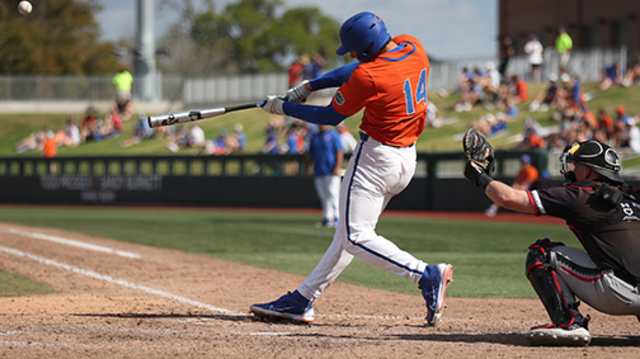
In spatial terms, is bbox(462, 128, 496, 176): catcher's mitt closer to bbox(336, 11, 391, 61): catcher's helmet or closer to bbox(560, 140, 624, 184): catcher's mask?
bbox(560, 140, 624, 184): catcher's mask

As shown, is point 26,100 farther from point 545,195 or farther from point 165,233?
point 545,195

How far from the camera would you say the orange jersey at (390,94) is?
190 inches

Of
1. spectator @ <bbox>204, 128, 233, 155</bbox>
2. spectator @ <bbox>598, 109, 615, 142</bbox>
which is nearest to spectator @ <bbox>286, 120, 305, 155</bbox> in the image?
spectator @ <bbox>204, 128, 233, 155</bbox>

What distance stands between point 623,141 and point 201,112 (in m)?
15.7

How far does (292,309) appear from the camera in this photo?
541 cm

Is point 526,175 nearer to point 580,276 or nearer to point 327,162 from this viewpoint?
point 327,162

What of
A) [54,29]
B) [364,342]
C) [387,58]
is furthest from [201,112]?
[54,29]

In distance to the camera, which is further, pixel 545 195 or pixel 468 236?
pixel 468 236

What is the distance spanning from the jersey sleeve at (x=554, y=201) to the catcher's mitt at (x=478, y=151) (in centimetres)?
38

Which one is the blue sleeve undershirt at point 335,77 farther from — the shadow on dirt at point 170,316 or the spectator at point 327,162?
the spectator at point 327,162

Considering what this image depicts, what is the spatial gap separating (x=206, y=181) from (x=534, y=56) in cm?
1385

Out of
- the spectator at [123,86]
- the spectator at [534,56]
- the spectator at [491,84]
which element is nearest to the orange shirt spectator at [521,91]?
the spectator at [491,84]

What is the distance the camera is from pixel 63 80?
4456 cm

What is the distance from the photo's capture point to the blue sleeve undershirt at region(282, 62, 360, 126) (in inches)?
195
